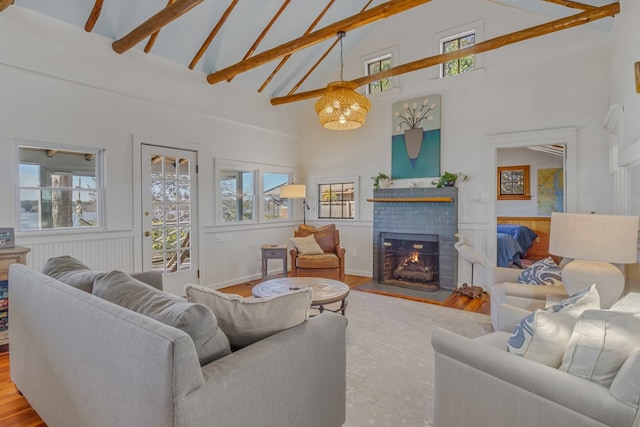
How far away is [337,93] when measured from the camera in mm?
3410

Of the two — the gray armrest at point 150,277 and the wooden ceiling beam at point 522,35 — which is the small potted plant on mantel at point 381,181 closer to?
the wooden ceiling beam at point 522,35

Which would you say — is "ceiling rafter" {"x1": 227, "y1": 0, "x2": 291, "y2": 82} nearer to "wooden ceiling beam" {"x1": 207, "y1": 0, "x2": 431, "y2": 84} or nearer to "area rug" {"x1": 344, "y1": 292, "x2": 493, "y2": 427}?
"wooden ceiling beam" {"x1": 207, "y1": 0, "x2": 431, "y2": 84}

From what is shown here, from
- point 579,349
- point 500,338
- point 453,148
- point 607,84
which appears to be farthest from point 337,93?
point 607,84

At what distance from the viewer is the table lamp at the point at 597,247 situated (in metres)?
1.97

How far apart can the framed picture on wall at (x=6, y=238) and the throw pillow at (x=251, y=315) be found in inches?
104

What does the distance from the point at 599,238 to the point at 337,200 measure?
14.3ft

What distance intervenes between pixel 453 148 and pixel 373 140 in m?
1.33

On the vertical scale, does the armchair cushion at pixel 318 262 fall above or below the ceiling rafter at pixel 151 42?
below

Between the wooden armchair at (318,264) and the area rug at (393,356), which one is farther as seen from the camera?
the wooden armchair at (318,264)

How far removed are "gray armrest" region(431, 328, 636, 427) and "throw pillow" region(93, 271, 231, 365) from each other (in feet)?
3.24

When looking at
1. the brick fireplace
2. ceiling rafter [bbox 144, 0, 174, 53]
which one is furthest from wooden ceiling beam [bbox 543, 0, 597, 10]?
ceiling rafter [bbox 144, 0, 174, 53]

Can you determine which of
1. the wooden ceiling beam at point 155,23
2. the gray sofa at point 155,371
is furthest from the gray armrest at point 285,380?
the wooden ceiling beam at point 155,23

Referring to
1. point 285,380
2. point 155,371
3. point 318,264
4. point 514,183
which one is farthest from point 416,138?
point 155,371

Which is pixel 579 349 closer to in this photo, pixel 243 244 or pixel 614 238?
pixel 614 238
